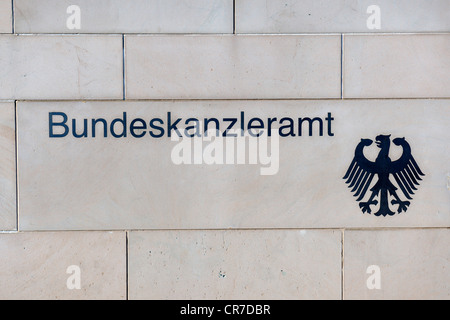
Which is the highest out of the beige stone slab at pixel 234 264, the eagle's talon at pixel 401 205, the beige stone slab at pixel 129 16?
the beige stone slab at pixel 129 16

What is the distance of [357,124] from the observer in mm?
3861

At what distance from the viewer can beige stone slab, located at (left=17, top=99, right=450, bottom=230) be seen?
3812 millimetres

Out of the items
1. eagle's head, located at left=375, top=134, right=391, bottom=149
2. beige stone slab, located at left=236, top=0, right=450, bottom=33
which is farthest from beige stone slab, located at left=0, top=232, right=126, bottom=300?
eagle's head, located at left=375, top=134, right=391, bottom=149

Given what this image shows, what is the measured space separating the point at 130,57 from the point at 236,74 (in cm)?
96

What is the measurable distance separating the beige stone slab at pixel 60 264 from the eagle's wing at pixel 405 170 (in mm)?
2550

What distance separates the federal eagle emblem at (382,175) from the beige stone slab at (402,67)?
463 millimetres

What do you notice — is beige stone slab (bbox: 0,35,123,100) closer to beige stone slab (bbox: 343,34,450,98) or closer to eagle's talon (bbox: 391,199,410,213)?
beige stone slab (bbox: 343,34,450,98)

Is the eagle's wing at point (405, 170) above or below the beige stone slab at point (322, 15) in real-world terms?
below

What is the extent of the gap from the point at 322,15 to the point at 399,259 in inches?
91.6

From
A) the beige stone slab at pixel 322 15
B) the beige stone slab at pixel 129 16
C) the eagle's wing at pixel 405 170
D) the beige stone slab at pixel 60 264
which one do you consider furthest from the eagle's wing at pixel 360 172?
the beige stone slab at pixel 60 264

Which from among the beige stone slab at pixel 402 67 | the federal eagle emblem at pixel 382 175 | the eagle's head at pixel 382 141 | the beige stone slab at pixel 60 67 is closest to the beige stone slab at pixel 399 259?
the federal eagle emblem at pixel 382 175

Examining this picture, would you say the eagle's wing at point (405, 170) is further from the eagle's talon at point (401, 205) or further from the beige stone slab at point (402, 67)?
the beige stone slab at point (402, 67)

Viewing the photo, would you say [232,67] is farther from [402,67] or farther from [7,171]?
[7,171]

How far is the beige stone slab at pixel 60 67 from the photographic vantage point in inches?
149
